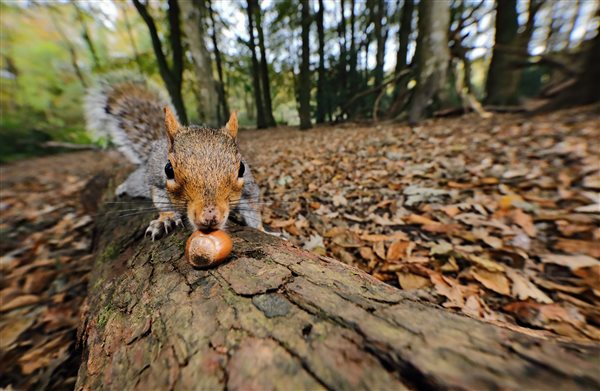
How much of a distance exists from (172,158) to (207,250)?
0.76 m

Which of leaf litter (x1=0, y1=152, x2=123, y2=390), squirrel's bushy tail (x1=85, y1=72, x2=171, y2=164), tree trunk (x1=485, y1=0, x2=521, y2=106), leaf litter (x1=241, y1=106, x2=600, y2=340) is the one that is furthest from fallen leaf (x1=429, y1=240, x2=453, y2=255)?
tree trunk (x1=485, y1=0, x2=521, y2=106)

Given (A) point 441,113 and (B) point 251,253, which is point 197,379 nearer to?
(B) point 251,253

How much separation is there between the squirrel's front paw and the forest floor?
30.5 inches

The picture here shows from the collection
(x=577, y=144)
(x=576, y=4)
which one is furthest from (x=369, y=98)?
(x=576, y=4)

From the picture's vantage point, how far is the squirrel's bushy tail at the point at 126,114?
294cm

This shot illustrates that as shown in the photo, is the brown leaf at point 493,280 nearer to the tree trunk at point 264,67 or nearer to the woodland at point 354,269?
the woodland at point 354,269

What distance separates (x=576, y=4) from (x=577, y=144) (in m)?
20.5

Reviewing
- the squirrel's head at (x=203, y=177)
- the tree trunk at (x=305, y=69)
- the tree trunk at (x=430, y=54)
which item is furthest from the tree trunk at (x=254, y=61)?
the squirrel's head at (x=203, y=177)

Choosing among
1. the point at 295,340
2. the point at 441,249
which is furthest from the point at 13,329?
the point at 441,249

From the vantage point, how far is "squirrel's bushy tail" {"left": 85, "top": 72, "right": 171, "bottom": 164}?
2943mm

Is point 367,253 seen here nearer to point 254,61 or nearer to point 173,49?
point 173,49

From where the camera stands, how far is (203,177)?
4.40 ft

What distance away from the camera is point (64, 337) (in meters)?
1.50

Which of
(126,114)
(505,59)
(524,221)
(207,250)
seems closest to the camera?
(207,250)
